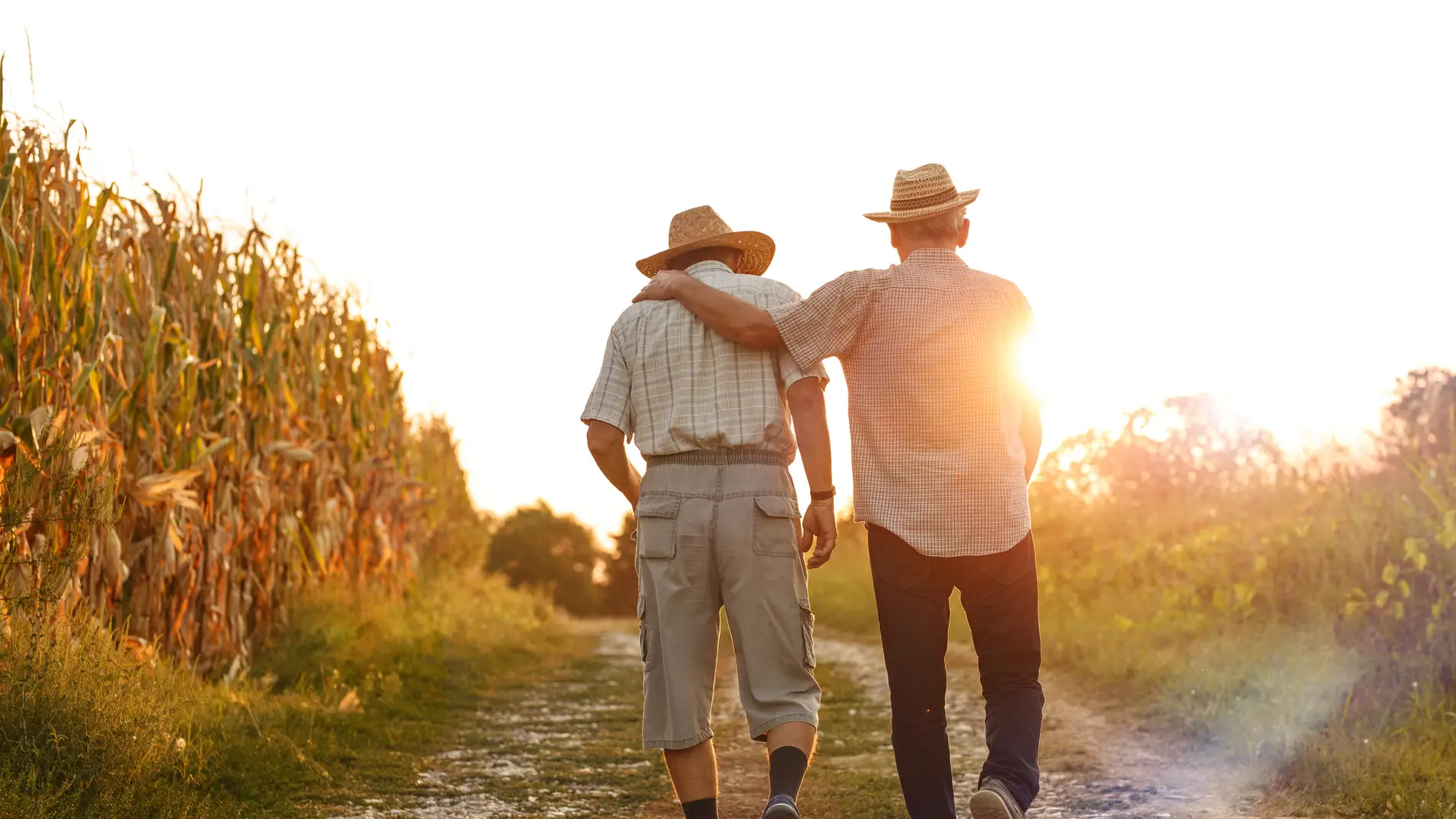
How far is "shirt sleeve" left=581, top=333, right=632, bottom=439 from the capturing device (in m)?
4.28

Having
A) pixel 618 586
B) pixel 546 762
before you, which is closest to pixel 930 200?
pixel 546 762

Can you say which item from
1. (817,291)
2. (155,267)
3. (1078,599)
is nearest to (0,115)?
(155,267)

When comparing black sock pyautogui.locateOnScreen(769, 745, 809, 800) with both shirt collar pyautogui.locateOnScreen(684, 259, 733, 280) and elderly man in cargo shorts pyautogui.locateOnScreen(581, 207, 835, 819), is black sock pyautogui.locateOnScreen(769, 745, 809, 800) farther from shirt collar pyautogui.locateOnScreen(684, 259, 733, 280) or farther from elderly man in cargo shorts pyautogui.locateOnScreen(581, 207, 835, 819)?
shirt collar pyautogui.locateOnScreen(684, 259, 733, 280)

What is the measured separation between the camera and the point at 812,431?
4.00m

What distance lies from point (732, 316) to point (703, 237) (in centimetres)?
46

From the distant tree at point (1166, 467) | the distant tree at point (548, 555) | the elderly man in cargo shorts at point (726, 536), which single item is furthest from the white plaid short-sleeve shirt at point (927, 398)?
the distant tree at point (548, 555)

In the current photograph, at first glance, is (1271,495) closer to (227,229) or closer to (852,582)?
(852,582)

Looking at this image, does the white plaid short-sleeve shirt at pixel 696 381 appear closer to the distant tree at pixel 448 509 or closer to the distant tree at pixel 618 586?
the distant tree at pixel 448 509

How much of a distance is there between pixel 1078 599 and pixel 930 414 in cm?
774

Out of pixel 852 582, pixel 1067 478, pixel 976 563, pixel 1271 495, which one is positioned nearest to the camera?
pixel 976 563

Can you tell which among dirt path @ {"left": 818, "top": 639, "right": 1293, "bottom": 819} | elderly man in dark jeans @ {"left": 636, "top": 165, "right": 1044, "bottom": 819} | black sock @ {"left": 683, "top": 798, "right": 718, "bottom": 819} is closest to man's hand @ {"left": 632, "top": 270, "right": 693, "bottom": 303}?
elderly man in dark jeans @ {"left": 636, "top": 165, "right": 1044, "bottom": 819}

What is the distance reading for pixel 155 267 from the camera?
25.4 ft

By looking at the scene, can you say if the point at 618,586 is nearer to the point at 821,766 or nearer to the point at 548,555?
the point at 548,555

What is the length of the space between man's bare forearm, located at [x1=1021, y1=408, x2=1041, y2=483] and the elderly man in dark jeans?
0.13 metres
